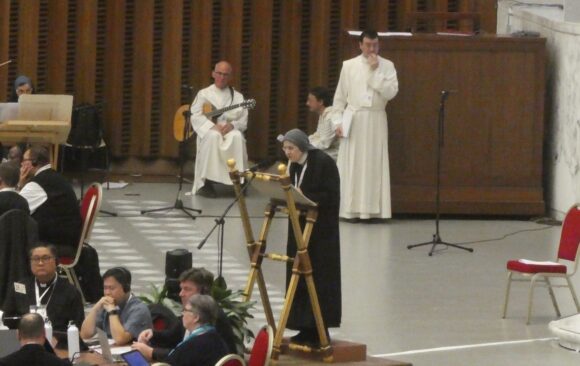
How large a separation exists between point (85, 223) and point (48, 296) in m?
1.67

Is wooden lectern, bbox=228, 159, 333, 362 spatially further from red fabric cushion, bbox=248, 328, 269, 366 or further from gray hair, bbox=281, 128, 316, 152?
red fabric cushion, bbox=248, 328, 269, 366

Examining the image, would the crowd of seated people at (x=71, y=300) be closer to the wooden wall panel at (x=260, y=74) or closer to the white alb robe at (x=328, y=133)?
the white alb robe at (x=328, y=133)

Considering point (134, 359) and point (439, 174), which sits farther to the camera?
point (439, 174)

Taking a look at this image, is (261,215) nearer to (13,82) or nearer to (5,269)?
(13,82)

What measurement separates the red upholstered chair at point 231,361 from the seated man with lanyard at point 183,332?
0.90 metres

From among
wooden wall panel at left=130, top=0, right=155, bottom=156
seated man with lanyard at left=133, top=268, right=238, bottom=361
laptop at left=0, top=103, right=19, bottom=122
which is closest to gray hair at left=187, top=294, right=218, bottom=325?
seated man with lanyard at left=133, top=268, right=238, bottom=361

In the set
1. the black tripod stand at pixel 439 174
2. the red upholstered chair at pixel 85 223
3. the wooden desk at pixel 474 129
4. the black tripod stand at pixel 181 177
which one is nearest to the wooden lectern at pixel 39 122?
the black tripod stand at pixel 181 177

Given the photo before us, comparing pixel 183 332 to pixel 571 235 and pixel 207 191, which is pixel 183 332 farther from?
pixel 207 191

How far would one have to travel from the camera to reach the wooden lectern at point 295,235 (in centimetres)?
960

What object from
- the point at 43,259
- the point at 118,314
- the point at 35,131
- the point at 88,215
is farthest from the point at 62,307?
the point at 35,131

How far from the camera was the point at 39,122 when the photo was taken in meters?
14.5

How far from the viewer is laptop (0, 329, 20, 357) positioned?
28.4 feet

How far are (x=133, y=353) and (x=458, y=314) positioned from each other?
3.91 meters

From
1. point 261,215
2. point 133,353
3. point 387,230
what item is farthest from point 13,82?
point 133,353
